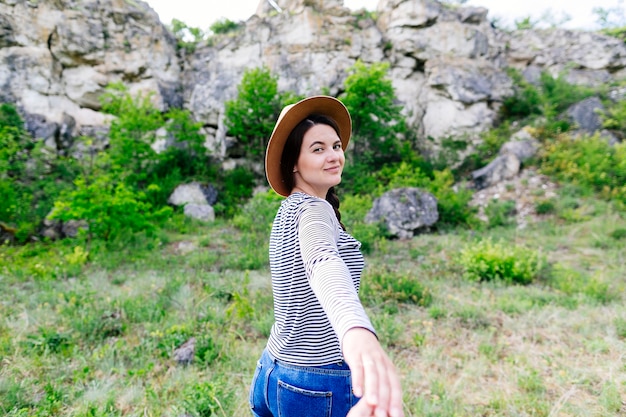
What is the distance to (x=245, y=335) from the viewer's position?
3854 millimetres

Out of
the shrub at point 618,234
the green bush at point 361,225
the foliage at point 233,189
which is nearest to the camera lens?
the green bush at point 361,225

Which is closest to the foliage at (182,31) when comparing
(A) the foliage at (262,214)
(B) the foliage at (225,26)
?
(B) the foliage at (225,26)

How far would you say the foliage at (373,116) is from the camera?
13961 mm

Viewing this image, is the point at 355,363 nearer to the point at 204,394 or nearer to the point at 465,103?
the point at 204,394

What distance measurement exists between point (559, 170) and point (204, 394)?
13.4m

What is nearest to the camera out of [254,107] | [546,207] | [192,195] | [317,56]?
[546,207]

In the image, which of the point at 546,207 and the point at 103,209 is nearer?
the point at 103,209

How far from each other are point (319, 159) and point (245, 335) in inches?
123

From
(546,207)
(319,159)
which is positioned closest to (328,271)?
(319,159)

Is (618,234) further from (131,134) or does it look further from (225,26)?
(225,26)

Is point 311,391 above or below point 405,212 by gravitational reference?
above

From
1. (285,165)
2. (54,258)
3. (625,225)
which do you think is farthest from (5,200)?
(625,225)

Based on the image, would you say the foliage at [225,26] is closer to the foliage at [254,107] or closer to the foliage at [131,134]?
the foliage at [254,107]

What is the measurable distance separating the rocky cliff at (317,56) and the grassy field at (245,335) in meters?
10.8
